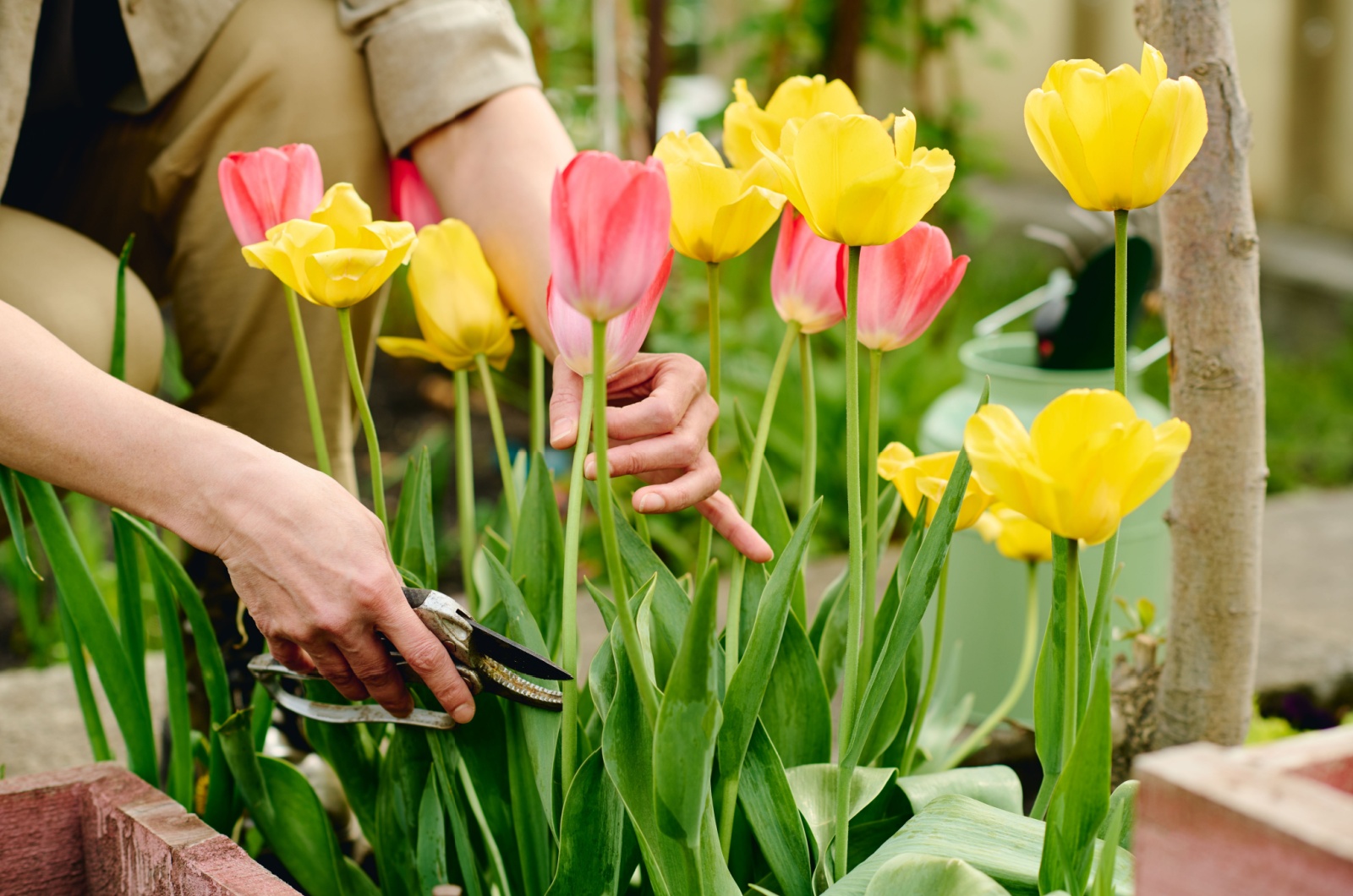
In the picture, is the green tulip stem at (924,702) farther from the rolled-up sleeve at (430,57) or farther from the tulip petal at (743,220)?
the rolled-up sleeve at (430,57)

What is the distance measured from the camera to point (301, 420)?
1134 mm

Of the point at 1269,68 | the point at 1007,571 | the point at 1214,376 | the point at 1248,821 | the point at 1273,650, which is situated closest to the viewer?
the point at 1248,821

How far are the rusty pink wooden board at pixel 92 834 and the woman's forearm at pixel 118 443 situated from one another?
0.63ft

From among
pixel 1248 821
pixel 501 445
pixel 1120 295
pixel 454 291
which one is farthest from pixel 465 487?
pixel 1248 821

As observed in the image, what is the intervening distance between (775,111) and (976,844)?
0.47 meters

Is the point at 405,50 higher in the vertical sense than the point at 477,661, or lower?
higher

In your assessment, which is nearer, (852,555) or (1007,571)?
(852,555)

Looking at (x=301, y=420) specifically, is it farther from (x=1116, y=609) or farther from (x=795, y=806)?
(x=1116, y=609)

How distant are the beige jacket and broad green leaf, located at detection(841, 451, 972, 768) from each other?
0.58 m

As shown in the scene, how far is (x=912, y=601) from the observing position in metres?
0.67

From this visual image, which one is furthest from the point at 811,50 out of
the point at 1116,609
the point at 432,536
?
the point at 432,536

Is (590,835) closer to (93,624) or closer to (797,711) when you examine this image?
(797,711)

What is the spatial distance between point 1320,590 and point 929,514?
132cm

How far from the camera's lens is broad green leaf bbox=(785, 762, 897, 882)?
0.73 m
